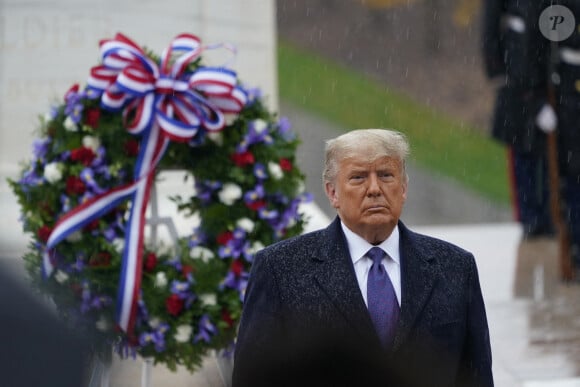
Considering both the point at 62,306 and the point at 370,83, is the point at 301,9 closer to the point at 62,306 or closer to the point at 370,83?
the point at 370,83

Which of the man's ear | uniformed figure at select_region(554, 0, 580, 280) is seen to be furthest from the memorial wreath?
uniformed figure at select_region(554, 0, 580, 280)

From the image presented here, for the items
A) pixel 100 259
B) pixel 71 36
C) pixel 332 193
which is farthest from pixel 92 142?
pixel 71 36

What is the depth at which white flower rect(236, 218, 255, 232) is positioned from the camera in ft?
15.9

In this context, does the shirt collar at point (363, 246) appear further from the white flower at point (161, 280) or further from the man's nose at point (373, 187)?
the white flower at point (161, 280)

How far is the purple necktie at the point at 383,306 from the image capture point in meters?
2.53

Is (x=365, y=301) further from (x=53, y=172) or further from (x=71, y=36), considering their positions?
(x=71, y=36)

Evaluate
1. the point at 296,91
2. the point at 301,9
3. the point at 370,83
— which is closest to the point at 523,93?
the point at 296,91

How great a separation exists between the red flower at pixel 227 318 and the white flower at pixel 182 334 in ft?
0.47

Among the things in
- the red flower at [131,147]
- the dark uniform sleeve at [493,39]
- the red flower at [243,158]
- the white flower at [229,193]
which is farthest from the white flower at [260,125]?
the dark uniform sleeve at [493,39]

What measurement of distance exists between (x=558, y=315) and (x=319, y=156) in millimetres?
7135

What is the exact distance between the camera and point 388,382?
2.47m

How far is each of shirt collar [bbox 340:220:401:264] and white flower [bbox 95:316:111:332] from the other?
92.9 inches

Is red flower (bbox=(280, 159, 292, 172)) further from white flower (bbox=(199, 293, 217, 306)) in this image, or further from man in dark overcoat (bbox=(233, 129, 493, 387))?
man in dark overcoat (bbox=(233, 129, 493, 387))

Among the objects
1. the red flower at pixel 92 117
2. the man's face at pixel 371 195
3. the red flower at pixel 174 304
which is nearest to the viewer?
the man's face at pixel 371 195
